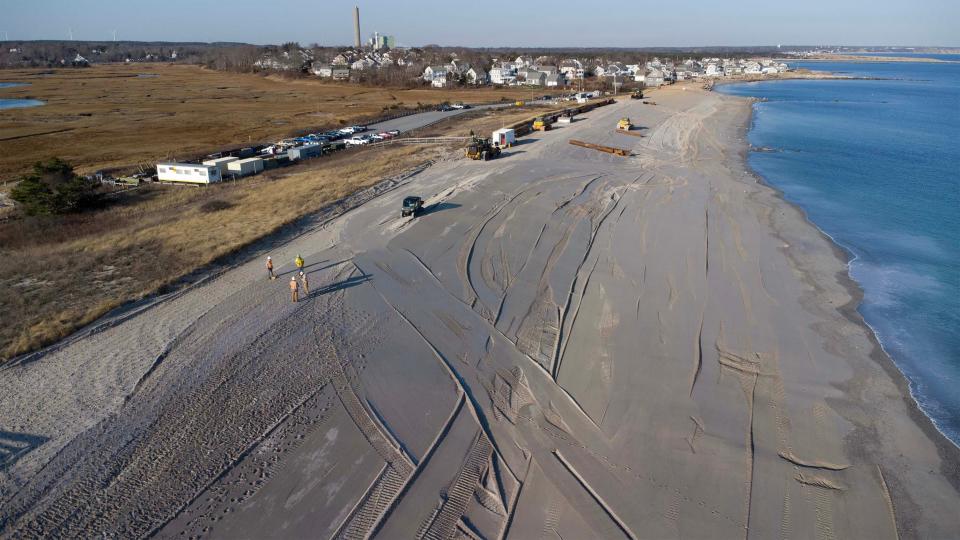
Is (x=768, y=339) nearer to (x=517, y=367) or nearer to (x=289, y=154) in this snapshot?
(x=517, y=367)

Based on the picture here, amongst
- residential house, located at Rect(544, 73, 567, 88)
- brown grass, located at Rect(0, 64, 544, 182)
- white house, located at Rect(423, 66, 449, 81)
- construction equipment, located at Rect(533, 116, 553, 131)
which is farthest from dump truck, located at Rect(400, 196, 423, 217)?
residential house, located at Rect(544, 73, 567, 88)

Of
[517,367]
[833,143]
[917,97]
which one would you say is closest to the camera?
[517,367]

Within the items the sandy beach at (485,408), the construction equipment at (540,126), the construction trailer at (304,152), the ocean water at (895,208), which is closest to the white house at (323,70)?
the construction equipment at (540,126)

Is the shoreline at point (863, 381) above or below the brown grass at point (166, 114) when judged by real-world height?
below

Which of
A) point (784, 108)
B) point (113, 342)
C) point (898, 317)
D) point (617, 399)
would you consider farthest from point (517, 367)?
point (784, 108)

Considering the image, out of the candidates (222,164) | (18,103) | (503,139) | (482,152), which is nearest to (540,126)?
(503,139)

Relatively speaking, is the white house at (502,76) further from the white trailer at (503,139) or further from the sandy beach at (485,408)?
the sandy beach at (485,408)

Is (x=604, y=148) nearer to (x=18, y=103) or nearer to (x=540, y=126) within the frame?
(x=540, y=126)
